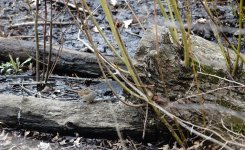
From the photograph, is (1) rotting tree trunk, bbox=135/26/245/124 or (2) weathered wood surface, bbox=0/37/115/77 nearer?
(1) rotting tree trunk, bbox=135/26/245/124

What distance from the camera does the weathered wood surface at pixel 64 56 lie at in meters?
4.38

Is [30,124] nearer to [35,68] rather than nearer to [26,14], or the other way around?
[35,68]

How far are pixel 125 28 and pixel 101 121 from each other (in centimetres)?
225

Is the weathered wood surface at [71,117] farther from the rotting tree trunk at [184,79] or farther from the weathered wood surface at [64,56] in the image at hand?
the weathered wood surface at [64,56]

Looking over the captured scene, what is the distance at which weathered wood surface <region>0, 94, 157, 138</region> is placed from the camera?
135 inches

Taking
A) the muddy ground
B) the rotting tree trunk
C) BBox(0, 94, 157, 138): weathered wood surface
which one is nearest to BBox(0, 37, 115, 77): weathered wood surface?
the muddy ground

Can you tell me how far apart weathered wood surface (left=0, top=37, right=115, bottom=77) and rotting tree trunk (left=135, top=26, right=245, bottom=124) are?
1.10m

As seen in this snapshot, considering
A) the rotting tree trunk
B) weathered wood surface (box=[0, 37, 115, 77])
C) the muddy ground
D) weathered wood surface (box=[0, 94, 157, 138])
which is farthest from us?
the muddy ground

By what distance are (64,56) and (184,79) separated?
1692 millimetres

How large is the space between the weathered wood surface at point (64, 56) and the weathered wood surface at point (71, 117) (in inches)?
33.7

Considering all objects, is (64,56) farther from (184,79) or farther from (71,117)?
(184,79)

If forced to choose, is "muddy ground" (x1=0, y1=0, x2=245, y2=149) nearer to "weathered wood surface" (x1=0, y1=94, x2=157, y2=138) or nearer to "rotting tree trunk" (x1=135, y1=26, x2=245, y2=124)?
"weathered wood surface" (x1=0, y1=94, x2=157, y2=138)

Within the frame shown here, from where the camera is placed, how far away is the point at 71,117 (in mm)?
3508

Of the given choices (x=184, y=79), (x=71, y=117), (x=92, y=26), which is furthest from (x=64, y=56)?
(x=184, y=79)
